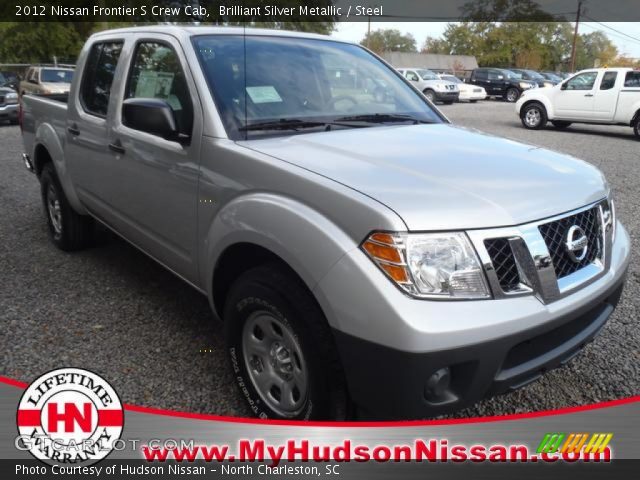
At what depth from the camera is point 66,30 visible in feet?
73.5

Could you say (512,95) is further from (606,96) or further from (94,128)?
(94,128)

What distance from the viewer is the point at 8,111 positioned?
14367mm

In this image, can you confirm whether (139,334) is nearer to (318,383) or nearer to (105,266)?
(105,266)

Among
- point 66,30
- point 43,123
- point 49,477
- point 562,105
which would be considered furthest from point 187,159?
point 66,30

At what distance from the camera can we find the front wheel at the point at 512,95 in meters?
27.5

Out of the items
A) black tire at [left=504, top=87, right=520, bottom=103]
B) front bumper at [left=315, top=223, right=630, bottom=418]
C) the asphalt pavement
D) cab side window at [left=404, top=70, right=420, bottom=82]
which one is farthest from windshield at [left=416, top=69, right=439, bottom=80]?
front bumper at [left=315, top=223, right=630, bottom=418]

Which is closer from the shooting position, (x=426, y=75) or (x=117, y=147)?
(x=117, y=147)

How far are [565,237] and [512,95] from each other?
28.0 m

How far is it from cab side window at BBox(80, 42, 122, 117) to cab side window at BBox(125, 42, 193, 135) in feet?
1.12

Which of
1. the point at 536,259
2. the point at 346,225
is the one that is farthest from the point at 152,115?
the point at 536,259

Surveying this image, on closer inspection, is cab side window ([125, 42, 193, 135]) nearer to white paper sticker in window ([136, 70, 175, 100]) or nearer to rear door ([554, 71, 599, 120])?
white paper sticker in window ([136, 70, 175, 100])

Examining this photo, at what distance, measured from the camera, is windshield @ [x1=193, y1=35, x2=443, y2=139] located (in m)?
2.72

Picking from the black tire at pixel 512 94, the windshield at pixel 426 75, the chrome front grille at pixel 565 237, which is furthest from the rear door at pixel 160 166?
the black tire at pixel 512 94

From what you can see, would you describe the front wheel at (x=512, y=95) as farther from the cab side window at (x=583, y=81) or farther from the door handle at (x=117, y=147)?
the door handle at (x=117, y=147)
